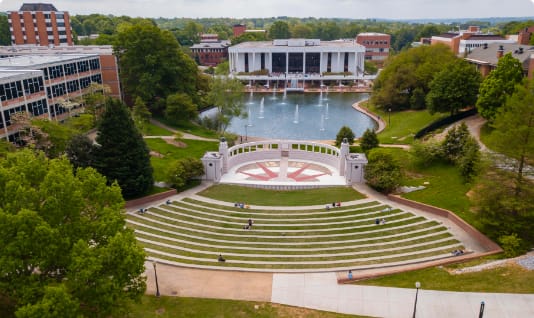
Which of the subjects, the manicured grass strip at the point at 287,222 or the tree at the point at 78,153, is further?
the tree at the point at 78,153

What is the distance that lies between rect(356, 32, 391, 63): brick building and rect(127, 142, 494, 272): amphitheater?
130046mm

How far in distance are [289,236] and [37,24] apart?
348ft

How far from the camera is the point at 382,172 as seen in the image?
42.5 meters

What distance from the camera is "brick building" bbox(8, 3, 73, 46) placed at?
4250 inches

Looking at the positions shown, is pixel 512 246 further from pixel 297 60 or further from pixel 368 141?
pixel 297 60

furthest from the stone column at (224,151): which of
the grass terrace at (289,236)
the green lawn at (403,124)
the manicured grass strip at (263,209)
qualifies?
the green lawn at (403,124)

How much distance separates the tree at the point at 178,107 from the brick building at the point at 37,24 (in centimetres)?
6105

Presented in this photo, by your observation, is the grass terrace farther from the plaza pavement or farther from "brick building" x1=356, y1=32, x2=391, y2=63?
"brick building" x1=356, y1=32, x2=391, y2=63

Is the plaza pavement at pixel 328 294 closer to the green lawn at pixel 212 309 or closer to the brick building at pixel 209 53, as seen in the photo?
the green lawn at pixel 212 309

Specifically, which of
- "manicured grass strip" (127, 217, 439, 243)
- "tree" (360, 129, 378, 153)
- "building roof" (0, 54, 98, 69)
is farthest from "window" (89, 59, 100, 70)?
"tree" (360, 129, 378, 153)

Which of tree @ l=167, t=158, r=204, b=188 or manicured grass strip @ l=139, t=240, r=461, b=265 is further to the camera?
tree @ l=167, t=158, r=204, b=188

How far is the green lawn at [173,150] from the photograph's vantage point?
160 feet

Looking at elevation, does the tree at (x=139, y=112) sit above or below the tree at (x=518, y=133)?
below

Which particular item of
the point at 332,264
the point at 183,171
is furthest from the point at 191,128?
the point at 332,264
